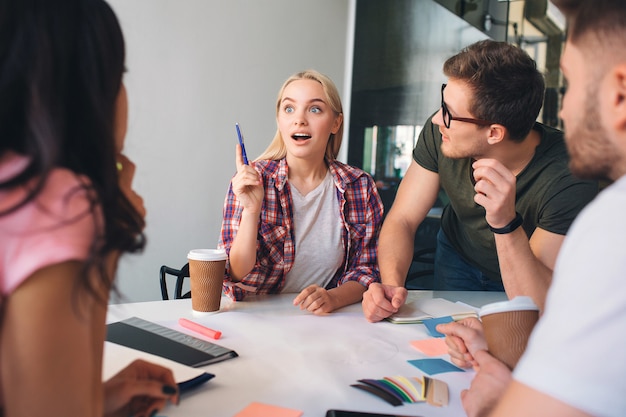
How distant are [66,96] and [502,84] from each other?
1.61 meters

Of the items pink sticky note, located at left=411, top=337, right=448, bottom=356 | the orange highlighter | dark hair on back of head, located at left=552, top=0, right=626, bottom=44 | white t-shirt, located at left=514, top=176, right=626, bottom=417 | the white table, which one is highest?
dark hair on back of head, located at left=552, top=0, right=626, bottom=44

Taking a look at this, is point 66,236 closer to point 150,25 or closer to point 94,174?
point 94,174

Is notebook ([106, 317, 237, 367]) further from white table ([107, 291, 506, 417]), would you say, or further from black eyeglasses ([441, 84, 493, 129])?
black eyeglasses ([441, 84, 493, 129])

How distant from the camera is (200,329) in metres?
1.33

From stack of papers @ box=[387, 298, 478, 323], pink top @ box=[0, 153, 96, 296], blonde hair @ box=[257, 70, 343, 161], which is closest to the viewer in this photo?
pink top @ box=[0, 153, 96, 296]

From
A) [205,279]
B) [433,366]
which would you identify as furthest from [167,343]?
[433,366]

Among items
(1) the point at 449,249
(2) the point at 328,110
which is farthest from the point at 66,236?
(1) the point at 449,249

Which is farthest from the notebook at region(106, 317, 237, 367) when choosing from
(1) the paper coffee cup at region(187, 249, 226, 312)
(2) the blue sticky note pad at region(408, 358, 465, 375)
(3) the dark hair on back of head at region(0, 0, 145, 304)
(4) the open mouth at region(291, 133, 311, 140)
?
(4) the open mouth at region(291, 133, 311, 140)

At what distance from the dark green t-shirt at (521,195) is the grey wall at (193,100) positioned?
155 cm

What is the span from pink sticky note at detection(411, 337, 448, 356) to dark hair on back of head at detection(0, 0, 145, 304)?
2.76 ft

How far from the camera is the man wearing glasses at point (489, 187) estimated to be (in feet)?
5.26

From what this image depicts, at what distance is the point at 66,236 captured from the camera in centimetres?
58

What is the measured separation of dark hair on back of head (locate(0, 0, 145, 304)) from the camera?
60 centimetres

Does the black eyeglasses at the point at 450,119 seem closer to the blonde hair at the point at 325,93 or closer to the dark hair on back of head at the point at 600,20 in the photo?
the blonde hair at the point at 325,93
